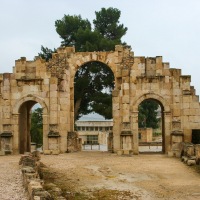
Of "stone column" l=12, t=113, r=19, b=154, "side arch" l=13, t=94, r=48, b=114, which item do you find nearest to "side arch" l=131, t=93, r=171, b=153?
"side arch" l=13, t=94, r=48, b=114

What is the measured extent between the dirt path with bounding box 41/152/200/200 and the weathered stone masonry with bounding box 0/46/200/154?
3.51m

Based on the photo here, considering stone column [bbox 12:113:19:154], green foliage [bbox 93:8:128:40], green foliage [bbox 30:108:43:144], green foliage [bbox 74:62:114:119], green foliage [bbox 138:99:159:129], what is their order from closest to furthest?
1. stone column [bbox 12:113:19:154]
2. green foliage [bbox 74:62:114:119]
3. green foliage [bbox 30:108:43:144]
4. green foliage [bbox 93:8:128:40]
5. green foliage [bbox 138:99:159:129]

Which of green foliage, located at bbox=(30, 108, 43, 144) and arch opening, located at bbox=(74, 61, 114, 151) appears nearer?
arch opening, located at bbox=(74, 61, 114, 151)

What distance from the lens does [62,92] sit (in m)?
23.6

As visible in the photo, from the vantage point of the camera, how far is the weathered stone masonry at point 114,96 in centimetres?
2242

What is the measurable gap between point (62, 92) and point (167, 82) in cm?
608

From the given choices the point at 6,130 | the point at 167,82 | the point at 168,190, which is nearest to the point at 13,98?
the point at 6,130

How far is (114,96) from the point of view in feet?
75.1

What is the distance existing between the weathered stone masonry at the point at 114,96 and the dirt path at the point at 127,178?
3.51 meters

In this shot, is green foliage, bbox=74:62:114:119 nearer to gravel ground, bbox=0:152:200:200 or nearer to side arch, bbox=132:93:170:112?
side arch, bbox=132:93:170:112

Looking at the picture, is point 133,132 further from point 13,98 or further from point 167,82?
point 13,98

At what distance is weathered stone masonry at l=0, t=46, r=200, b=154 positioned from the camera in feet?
73.6

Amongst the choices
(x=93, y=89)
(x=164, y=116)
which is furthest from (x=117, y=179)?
(x=93, y=89)

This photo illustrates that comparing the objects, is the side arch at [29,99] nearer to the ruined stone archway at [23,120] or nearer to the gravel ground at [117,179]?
the ruined stone archway at [23,120]
